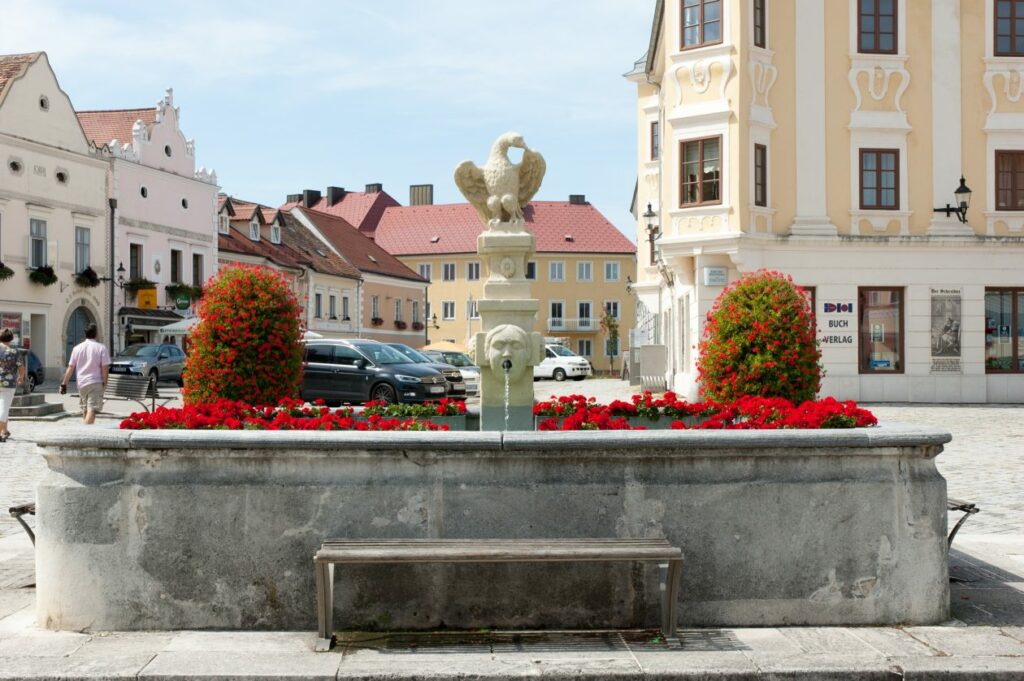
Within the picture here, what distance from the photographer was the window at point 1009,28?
1111 inches

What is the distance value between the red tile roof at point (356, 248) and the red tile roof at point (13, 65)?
25.6 m

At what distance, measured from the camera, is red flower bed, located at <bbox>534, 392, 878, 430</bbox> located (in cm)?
707

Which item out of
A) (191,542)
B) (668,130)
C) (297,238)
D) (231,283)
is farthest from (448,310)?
(191,542)

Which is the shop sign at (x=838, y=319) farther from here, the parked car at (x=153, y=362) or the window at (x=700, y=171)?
the parked car at (x=153, y=362)

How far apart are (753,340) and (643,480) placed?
5057 mm

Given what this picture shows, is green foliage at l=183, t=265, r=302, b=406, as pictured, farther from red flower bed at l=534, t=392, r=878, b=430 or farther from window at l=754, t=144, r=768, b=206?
window at l=754, t=144, r=768, b=206

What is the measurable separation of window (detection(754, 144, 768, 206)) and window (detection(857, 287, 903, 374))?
128 inches

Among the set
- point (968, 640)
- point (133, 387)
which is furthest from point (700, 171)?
point (968, 640)

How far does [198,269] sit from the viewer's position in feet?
169

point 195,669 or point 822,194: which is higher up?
point 822,194

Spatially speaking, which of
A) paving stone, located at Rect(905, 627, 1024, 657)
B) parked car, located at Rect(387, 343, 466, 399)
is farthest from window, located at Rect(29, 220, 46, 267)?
paving stone, located at Rect(905, 627, 1024, 657)

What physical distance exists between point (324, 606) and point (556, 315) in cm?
8441

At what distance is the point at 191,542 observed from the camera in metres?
6.21

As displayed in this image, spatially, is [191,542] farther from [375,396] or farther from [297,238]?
[297,238]
